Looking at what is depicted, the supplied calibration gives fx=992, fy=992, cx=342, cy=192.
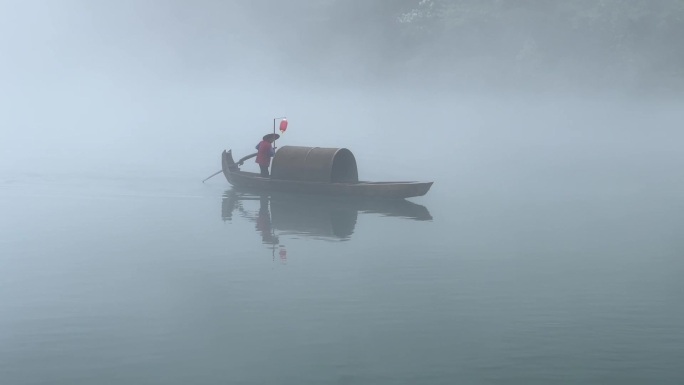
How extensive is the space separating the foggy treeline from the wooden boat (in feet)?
185

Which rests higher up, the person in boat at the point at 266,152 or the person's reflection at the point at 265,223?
the person in boat at the point at 266,152

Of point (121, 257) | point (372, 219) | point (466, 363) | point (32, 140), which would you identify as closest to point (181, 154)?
point (32, 140)

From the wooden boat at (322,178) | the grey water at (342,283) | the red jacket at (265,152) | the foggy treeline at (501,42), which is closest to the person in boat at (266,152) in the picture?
the red jacket at (265,152)

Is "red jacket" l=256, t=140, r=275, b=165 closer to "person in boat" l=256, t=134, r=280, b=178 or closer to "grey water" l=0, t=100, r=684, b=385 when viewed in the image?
"person in boat" l=256, t=134, r=280, b=178

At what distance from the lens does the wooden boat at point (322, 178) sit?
95.0 ft

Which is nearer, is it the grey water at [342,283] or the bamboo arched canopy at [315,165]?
the grey water at [342,283]

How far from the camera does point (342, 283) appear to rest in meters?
19.1

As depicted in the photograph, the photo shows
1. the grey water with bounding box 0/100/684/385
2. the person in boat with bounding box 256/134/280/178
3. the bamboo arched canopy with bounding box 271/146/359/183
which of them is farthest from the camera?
the person in boat with bounding box 256/134/280/178

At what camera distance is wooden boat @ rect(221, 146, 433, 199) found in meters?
29.0

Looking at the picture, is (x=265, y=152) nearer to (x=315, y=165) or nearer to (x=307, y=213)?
(x=315, y=165)

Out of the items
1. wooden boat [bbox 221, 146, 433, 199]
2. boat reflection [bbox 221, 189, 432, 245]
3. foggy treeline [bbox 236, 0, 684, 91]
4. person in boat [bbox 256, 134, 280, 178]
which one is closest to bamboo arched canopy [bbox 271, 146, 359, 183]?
wooden boat [bbox 221, 146, 433, 199]

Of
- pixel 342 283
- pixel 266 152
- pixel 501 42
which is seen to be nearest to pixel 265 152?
pixel 266 152

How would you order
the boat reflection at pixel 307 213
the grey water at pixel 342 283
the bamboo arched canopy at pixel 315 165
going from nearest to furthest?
the grey water at pixel 342 283 < the boat reflection at pixel 307 213 < the bamboo arched canopy at pixel 315 165

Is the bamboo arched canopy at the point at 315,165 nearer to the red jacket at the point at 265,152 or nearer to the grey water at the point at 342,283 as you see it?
the grey water at the point at 342,283
